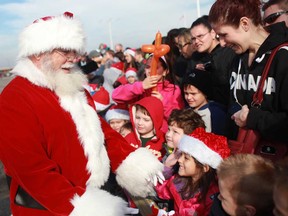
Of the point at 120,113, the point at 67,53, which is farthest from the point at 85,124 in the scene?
the point at 120,113

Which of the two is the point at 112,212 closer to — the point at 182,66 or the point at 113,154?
the point at 113,154

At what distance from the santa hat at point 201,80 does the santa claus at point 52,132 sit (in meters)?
1.07

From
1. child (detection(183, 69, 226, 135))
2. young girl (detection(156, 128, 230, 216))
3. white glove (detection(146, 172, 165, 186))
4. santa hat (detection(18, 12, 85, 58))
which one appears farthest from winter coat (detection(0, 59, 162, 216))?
child (detection(183, 69, 226, 135))

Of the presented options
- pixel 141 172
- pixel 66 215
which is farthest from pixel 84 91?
pixel 66 215

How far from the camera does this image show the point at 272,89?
5.62 ft

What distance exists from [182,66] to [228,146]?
176 centimetres

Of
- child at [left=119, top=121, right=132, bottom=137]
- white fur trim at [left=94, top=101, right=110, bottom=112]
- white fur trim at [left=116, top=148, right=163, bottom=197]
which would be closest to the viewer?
white fur trim at [left=116, top=148, right=163, bottom=197]

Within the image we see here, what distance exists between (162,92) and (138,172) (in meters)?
1.25

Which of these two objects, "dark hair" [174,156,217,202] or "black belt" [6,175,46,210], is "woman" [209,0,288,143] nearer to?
"dark hair" [174,156,217,202]

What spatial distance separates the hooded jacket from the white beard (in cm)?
107

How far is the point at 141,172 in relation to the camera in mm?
2188

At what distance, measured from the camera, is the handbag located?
172 cm

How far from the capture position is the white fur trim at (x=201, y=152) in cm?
209

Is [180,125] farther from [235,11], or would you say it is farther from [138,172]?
[235,11]
